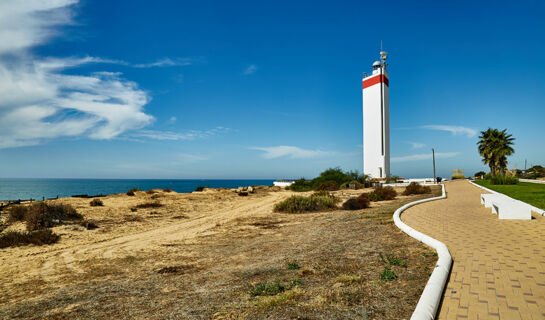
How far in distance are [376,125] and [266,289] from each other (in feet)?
172

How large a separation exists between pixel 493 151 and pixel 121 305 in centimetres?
5504

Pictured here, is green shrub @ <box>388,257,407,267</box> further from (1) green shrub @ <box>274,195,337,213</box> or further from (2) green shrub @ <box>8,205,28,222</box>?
(2) green shrub @ <box>8,205,28,222</box>

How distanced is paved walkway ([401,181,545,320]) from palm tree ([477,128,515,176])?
1725 inches

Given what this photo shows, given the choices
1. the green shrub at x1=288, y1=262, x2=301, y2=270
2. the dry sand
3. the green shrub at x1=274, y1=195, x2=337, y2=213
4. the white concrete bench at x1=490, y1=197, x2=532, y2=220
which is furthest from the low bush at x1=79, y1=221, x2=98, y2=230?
the white concrete bench at x1=490, y1=197, x2=532, y2=220

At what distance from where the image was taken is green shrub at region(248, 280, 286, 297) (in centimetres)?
487

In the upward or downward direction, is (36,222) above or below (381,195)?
below

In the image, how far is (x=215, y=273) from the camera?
657cm

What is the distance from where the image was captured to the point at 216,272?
21.8ft

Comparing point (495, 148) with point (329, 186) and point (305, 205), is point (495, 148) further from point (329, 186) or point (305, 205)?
point (305, 205)

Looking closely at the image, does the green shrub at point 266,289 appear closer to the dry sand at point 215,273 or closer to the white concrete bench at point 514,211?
the dry sand at point 215,273

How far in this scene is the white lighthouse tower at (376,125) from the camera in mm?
52406

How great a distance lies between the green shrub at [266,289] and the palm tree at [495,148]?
171 feet

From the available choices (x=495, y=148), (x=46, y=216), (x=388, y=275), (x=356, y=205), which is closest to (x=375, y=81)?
(x=495, y=148)

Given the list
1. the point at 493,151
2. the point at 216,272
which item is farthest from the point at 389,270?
the point at 493,151
